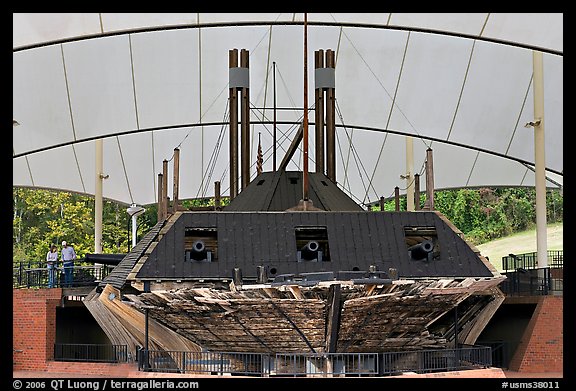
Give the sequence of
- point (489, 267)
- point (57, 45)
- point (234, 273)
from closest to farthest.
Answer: point (234, 273)
point (489, 267)
point (57, 45)

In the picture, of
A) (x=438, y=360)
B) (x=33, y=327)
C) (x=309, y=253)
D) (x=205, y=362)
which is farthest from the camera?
(x=33, y=327)

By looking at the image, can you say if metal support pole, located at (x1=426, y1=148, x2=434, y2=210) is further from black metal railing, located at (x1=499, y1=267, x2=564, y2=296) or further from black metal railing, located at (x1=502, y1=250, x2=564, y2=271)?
black metal railing, located at (x1=502, y1=250, x2=564, y2=271)

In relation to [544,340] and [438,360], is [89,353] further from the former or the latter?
[544,340]

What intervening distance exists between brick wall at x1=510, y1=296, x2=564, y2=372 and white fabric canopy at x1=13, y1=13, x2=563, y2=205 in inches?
354

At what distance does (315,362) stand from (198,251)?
11.4 feet

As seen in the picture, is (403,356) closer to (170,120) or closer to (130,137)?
(170,120)

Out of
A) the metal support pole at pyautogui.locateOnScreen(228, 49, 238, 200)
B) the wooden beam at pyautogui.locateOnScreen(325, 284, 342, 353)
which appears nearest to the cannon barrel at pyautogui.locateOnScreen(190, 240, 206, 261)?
the wooden beam at pyautogui.locateOnScreen(325, 284, 342, 353)

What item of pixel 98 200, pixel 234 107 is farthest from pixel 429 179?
pixel 98 200

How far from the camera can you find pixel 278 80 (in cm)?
4081

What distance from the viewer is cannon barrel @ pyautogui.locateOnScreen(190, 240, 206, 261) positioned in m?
21.4

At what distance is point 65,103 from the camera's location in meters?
38.7

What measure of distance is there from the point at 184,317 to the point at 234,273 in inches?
77.7

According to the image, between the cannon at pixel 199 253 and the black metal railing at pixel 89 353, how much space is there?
20.2 ft
